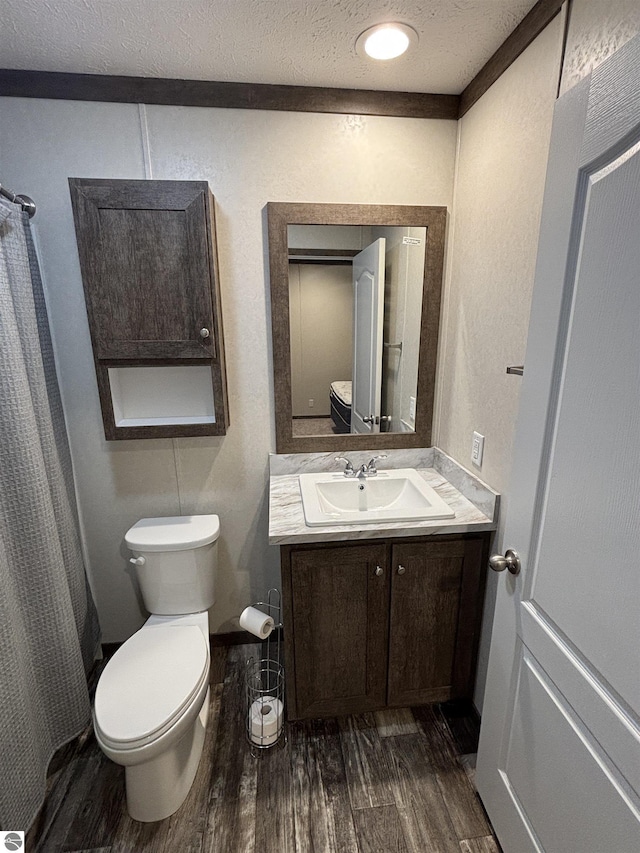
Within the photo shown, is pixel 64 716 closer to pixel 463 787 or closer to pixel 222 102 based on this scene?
pixel 463 787

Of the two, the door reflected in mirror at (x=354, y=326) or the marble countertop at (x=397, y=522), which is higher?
the door reflected in mirror at (x=354, y=326)

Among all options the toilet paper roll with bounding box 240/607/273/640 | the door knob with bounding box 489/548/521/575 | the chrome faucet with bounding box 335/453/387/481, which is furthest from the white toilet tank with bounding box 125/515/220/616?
the door knob with bounding box 489/548/521/575

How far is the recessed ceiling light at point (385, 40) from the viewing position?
1.17 m

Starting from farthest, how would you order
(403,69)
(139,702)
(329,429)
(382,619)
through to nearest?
(329,429), (382,619), (403,69), (139,702)

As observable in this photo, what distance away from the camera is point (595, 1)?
2.97 ft

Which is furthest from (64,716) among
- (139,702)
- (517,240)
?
(517,240)

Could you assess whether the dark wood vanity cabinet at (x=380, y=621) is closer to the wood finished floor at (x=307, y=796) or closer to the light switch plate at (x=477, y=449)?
the wood finished floor at (x=307, y=796)

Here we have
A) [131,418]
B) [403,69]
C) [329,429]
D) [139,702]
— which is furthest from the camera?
[329,429]

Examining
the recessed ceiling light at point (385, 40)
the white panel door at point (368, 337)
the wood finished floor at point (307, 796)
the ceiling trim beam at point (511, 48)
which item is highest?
the recessed ceiling light at point (385, 40)

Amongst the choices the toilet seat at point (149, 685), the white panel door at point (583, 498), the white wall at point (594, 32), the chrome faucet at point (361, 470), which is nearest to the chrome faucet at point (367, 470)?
the chrome faucet at point (361, 470)

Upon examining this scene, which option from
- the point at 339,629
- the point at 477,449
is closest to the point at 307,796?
the point at 339,629

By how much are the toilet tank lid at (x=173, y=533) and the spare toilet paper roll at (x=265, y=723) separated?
2.21 ft

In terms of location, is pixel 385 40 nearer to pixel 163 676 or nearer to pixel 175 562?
pixel 175 562

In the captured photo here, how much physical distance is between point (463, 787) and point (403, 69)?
2504 millimetres
